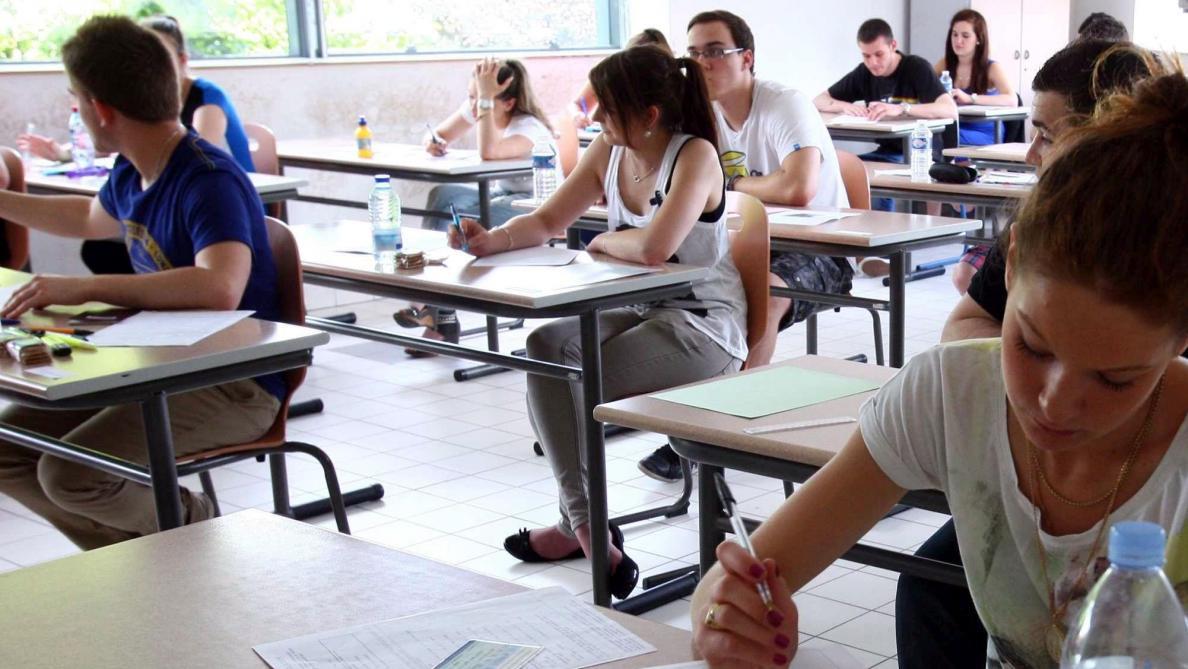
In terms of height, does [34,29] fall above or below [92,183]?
above

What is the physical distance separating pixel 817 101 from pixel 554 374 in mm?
4623

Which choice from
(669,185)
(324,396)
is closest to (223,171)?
(669,185)

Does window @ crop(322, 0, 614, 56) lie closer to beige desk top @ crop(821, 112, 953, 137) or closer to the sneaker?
beige desk top @ crop(821, 112, 953, 137)

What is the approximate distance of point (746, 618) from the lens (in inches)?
42.6

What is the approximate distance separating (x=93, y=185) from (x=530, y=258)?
2.01 m

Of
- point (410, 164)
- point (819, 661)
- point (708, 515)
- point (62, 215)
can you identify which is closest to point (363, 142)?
point (410, 164)

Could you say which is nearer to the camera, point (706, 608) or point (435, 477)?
point (706, 608)

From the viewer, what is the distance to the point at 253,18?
589 cm

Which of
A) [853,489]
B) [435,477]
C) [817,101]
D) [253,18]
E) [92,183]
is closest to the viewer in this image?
[853,489]

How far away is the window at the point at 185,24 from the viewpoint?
5.28 meters

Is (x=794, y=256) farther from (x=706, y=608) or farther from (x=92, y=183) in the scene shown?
(x=706, y=608)

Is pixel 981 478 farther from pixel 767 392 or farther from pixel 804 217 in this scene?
pixel 804 217

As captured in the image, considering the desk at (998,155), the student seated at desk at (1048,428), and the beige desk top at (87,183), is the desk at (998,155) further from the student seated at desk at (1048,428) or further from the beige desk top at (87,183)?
the student seated at desk at (1048,428)

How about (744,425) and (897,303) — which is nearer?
(744,425)
